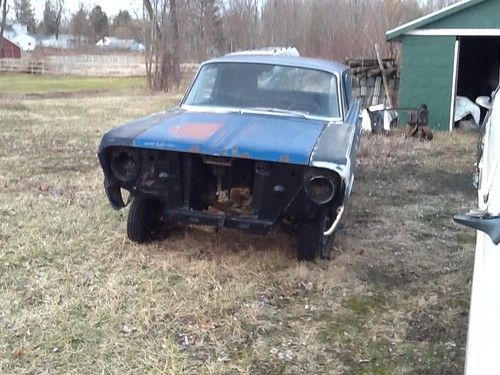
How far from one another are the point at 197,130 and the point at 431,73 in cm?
1108

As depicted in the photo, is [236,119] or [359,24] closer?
[236,119]

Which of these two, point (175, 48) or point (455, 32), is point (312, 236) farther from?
point (175, 48)

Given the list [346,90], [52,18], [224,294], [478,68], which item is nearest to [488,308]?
[224,294]

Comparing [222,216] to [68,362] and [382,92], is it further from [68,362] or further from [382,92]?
[382,92]

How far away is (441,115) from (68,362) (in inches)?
503

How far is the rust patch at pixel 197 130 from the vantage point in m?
5.21

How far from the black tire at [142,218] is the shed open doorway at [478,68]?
1412 centimetres

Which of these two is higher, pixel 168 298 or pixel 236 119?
pixel 236 119

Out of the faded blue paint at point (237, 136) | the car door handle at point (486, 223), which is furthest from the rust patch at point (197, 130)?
the car door handle at point (486, 223)

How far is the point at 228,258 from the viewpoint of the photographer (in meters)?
5.73

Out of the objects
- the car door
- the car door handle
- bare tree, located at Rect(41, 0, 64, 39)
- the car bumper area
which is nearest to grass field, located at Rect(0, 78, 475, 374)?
the car bumper area

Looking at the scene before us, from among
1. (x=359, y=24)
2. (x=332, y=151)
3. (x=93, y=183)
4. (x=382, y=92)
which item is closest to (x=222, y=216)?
(x=332, y=151)

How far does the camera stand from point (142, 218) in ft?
19.2

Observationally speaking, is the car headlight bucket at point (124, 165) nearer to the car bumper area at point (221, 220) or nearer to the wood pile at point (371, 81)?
the car bumper area at point (221, 220)
